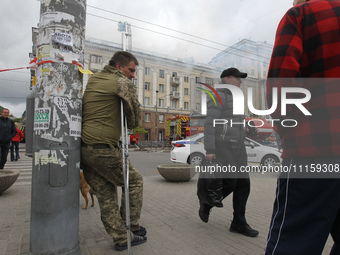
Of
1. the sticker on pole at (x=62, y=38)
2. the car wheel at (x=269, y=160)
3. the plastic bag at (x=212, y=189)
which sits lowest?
the car wheel at (x=269, y=160)

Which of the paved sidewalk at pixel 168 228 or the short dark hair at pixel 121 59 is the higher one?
the short dark hair at pixel 121 59

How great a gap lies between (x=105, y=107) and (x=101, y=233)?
157 centimetres

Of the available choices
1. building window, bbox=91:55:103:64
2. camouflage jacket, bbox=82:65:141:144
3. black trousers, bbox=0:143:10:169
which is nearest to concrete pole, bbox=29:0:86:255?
camouflage jacket, bbox=82:65:141:144

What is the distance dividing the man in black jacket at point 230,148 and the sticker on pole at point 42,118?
6.05 ft

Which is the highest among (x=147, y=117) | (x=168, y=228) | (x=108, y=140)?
(x=147, y=117)

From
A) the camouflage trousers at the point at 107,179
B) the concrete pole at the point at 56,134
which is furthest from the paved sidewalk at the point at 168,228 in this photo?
the concrete pole at the point at 56,134

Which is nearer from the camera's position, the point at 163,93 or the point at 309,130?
the point at 309,130

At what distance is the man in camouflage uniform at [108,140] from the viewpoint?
2297 mm

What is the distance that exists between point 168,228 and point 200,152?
7.34 m

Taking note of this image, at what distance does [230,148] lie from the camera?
122 inches

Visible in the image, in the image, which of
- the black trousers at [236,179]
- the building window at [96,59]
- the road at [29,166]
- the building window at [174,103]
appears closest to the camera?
the black trousers at [236,179]

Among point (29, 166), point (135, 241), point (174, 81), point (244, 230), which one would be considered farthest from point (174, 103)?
point (135, 241)

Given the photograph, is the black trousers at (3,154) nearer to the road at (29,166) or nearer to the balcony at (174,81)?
the road at (29,166)

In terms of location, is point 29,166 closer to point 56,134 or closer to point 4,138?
point 4,138
